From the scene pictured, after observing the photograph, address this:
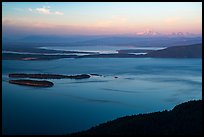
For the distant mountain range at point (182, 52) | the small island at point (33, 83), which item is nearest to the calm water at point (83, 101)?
the small island at point (33, 83)

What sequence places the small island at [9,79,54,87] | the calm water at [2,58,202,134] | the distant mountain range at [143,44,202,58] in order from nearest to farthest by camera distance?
the calm water at [2,58,202,134] < the small island at [9,79,54,87] < the distant mountain range at [143,44,202,58]

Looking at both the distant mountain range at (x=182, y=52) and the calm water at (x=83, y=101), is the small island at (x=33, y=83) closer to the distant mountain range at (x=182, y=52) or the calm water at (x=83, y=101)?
the calm water at (x=83, y=101)

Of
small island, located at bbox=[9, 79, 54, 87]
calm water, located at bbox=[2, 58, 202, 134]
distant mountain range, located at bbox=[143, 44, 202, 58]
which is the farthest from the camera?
distant mountain range, located at bbox=[143, 44, 202, 58]

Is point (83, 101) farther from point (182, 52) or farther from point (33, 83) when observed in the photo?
point (182, 52)

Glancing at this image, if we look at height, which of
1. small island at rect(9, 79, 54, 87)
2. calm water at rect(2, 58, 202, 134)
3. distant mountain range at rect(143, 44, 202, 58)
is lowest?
calm water at rect(2, 58, 202, 134)

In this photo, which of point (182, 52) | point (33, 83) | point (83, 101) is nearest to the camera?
point (83, 101)

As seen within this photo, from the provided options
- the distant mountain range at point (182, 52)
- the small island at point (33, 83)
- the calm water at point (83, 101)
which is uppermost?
the distant mountain range at point (182, 52)

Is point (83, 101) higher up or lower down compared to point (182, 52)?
lower down

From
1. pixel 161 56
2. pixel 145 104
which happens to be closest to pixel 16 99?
pixel 145 104

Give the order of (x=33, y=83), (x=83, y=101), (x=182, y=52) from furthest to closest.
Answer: (x=182, y=52) < (x=33, y=83) < (x=83, y=101)

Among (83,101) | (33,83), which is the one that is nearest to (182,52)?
(33,83)

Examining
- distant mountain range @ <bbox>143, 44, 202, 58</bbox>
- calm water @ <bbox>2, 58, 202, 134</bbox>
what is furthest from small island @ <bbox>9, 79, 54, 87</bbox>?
distant mountain range @ <bbox>143, 44, 202, 58</bbox>

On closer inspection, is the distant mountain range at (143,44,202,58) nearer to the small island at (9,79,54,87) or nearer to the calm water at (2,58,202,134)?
the calm water at (2,58,202,134)
